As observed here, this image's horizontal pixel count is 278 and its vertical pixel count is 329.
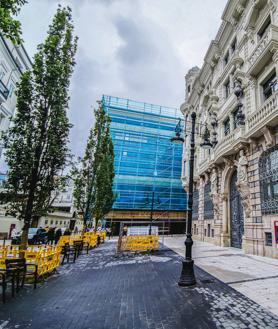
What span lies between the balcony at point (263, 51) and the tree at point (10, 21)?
12.9 metres

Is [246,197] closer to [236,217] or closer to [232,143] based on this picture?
[236,217]

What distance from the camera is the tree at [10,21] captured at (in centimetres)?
350

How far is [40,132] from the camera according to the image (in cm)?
820

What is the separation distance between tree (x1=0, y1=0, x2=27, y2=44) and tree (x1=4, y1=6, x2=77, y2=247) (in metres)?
4.48

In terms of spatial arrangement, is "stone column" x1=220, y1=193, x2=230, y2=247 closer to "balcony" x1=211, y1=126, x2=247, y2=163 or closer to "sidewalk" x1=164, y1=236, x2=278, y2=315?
"balcony" x1=211, y1=126, x2=247, y2=163

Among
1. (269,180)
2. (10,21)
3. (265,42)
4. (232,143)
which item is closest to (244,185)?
(269,180)

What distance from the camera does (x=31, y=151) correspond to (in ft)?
25.6

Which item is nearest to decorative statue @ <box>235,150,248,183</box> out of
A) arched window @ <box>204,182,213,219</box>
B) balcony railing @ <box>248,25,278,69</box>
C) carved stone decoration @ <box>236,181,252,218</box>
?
carved stone decoration @ <box>236,181,252,218</box>

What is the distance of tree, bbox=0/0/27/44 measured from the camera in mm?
3502

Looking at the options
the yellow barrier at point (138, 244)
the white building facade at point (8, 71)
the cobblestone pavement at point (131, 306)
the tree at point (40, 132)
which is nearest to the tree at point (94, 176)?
the yellow barrier at point (138, 244)

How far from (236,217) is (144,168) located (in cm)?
2377

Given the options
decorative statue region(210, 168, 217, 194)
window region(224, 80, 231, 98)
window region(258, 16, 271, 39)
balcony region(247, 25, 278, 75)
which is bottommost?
decorative statue region(210, 168, 217, 194)

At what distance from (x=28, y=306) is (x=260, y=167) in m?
13.1

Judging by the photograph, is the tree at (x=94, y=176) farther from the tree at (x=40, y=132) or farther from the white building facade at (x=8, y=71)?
the white building facade at (x=8, y=71)
